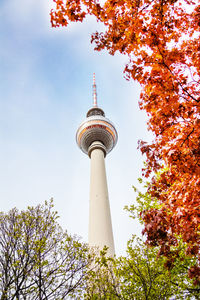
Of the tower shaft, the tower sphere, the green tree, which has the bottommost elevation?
the green tree

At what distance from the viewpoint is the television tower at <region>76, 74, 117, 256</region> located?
26.5 m

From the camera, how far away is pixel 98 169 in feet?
114

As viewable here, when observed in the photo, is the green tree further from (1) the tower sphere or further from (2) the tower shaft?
(1) the tower sphere

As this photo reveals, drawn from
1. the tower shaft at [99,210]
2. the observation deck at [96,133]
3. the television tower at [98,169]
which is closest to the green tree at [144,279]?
the television tower at [98,169]

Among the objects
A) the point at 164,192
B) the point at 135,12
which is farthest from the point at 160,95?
the point at 164,192

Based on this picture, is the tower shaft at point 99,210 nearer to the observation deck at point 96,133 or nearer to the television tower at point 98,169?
the television tower at point 98,169

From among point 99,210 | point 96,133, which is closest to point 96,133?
point 96,133

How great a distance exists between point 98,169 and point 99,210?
7520 millimetres

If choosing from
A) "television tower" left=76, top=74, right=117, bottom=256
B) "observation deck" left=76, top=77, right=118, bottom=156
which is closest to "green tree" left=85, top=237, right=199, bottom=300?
"television tower" left=76, top=74, right=117, bottom=256

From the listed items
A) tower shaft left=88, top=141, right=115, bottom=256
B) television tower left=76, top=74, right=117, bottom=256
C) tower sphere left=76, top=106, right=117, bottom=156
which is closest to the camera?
tower shaft left=88, top=141, right=115, bottom=256

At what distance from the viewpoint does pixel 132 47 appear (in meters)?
6.92

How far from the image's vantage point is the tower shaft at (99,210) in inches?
1019

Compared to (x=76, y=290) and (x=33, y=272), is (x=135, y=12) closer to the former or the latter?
(x=33, y=272)

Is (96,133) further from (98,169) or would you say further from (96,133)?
(98,169)
